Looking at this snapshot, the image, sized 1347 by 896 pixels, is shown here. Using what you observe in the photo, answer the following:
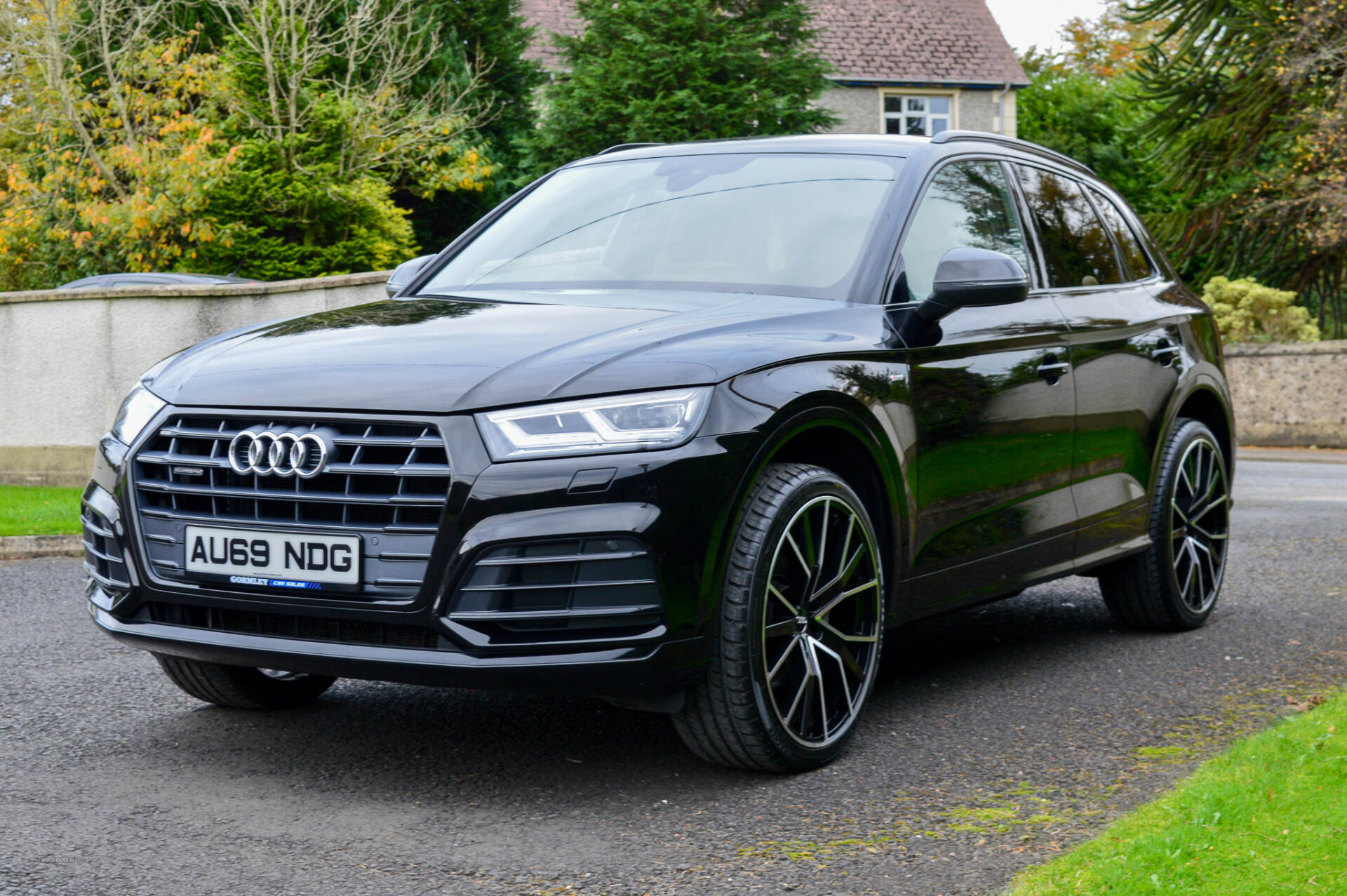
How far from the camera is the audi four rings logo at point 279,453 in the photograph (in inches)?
152

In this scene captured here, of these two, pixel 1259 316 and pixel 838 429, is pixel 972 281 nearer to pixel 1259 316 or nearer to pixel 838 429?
pixel 838 429

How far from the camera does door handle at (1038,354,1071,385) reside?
5.42 m

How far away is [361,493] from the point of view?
384cm

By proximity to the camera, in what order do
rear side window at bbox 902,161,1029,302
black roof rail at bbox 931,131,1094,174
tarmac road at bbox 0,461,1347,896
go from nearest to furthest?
tarmac road at bbox 0,461,1347,896, rear side window at bbox 902,161,1029,302, black roof rail at bbox 931,131,1094,174

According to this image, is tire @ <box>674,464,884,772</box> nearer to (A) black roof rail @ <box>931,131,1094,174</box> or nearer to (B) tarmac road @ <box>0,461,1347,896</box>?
(B) tarmac road @ <box>0,461,1347,896</box>

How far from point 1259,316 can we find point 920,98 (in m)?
15.4

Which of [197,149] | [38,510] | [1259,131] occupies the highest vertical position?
[1259,131]

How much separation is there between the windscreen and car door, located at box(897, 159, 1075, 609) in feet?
0.77

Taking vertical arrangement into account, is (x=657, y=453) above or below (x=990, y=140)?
below

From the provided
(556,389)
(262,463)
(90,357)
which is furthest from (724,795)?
(90,357)

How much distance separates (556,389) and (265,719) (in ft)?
5.92

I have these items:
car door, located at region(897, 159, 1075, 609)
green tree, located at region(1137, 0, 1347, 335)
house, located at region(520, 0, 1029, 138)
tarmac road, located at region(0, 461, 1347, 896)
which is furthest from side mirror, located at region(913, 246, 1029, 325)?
house, located at region(520, 0, 1029, 138)

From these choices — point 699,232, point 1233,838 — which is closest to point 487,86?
point 699,232

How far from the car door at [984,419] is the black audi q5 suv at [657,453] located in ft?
0.04
